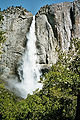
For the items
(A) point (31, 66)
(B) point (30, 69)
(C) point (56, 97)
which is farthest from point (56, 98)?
(A) point (31, 66)

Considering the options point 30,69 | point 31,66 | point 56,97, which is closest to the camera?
point 56,97

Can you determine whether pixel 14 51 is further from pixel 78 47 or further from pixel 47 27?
pixel 78 47

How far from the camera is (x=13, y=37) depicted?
25.1 metres

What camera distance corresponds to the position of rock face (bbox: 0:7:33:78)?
23328 mm

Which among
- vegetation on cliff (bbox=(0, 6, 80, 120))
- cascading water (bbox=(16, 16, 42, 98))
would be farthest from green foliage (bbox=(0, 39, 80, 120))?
cascading water (bbox=(16, 16, 42, 98))

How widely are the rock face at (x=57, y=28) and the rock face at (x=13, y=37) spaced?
292 cm

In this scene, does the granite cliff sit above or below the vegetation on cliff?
above

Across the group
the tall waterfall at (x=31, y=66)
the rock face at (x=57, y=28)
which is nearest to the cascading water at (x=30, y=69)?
the tall waterfall at (x=31, y=66)

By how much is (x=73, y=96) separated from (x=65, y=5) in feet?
75.9

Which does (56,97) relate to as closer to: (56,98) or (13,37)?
(56,98)

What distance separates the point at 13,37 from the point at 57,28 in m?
8.36

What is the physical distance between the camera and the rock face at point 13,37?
2333 cm

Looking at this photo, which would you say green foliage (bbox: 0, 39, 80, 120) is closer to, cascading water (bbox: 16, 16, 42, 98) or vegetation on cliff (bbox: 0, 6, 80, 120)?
vegetation on cliff (bbox: 0, 6, 80, 120)

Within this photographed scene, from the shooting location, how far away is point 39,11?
86.3 feet
